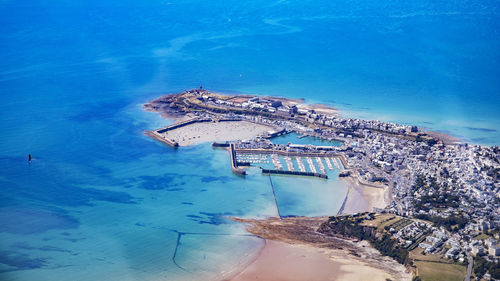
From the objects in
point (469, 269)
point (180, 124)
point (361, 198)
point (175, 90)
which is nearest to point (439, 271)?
point (469, 269)

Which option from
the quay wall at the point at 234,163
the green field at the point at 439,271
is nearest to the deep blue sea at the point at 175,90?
the quay wall at the point at 234,163

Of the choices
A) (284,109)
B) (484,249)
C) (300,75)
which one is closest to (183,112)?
(284,109)

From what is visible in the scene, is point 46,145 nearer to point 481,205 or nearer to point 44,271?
point 44,271

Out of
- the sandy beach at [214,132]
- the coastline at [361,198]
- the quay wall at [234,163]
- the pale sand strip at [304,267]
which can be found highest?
the sandy beach at [214,132]

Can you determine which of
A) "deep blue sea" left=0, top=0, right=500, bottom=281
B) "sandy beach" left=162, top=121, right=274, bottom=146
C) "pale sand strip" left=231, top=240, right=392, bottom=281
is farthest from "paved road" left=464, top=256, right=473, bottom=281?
"sandy beach" left=162, top=121, right=274, bottom=146

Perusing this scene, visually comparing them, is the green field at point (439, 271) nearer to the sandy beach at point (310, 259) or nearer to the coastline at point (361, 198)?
the sandy beach at point (310, 259)

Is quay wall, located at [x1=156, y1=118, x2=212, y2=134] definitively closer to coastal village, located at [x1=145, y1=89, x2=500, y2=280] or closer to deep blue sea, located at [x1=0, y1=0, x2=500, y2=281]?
coastal village, located at [x1=145, y1=89, x2=500, y2=280]
